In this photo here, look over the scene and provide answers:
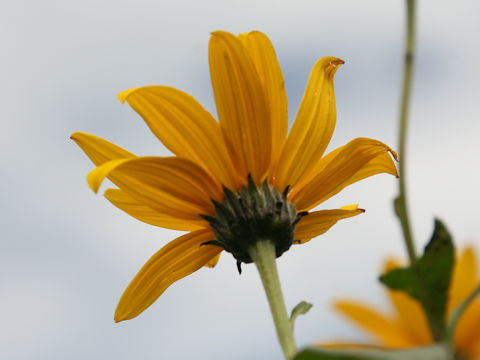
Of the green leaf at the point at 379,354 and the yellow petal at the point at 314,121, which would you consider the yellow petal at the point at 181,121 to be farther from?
the green leaf at the point at 379,354

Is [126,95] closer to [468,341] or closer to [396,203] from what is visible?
[396,203]

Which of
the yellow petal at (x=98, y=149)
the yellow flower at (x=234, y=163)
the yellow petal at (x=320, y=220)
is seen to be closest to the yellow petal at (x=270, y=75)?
the yellow flower at (x=234, y=163)

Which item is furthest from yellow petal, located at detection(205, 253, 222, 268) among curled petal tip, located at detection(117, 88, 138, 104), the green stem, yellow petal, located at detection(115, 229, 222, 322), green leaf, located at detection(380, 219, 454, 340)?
the green stem

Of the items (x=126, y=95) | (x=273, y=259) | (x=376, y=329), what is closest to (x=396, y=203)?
(x=273, y=259)

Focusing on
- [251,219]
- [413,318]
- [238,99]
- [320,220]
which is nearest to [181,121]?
[238,99]

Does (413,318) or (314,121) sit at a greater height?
(314,121)

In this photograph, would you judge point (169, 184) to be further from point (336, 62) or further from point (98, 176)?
point (336, 62)

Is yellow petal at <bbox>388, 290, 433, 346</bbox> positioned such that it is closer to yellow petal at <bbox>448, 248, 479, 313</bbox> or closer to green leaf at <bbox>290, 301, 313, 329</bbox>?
yellow petal at <bbox>448, 248, 479, 313</bbox>
